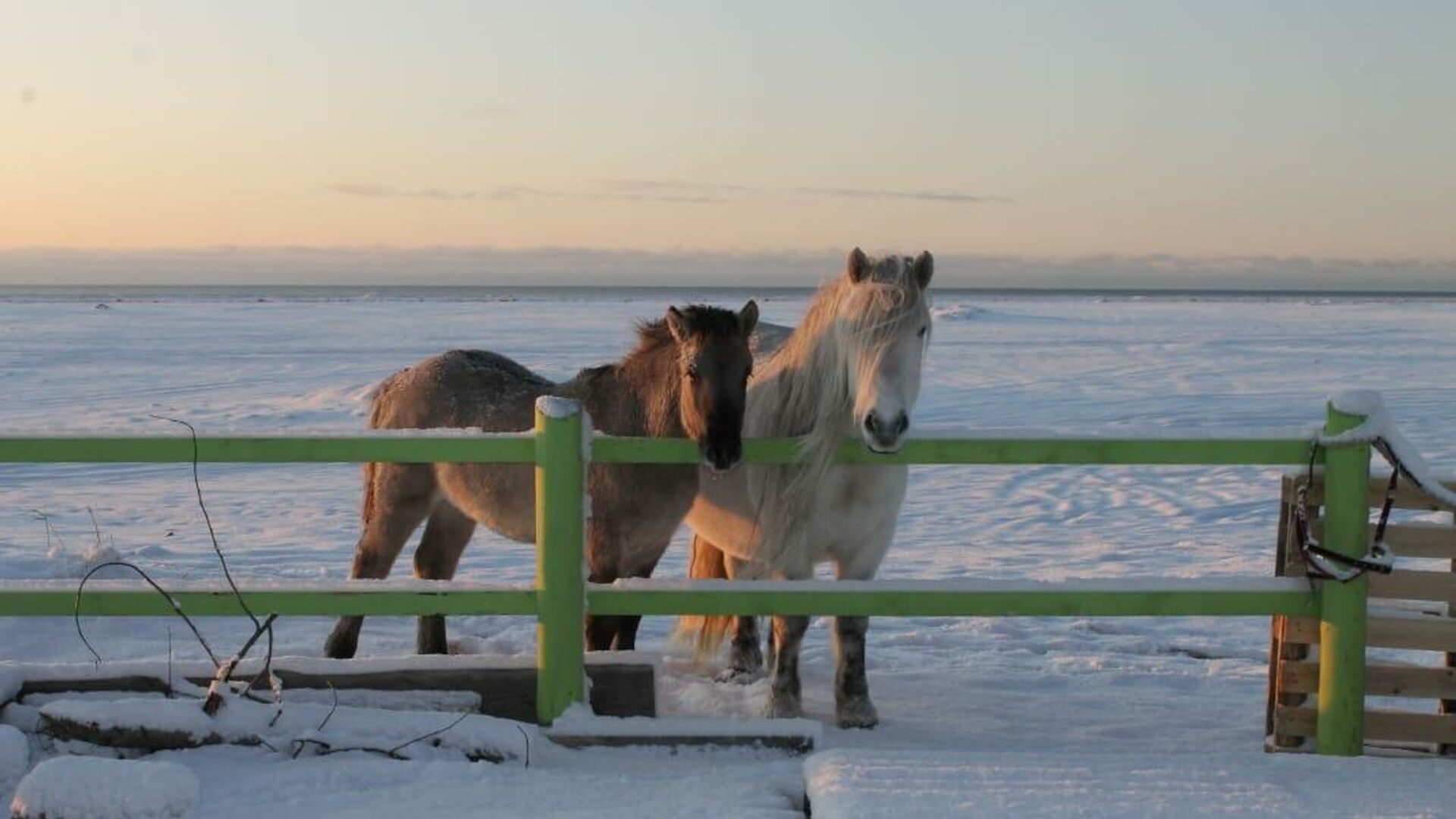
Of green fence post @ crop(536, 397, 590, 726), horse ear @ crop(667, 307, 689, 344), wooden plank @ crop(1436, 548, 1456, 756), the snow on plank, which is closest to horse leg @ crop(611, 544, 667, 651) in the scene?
horse ear @ crop(667, 307, 689, 344)

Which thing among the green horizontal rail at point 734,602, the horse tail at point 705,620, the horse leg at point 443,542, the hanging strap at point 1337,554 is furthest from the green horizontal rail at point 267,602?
the hanging strap at point 1337,554

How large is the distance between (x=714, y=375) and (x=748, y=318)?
41 cm

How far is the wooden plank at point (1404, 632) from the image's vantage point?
4414 mm

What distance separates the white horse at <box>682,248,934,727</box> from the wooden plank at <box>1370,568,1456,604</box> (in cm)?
169

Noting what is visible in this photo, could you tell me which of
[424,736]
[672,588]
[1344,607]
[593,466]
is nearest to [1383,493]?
[1344,607]

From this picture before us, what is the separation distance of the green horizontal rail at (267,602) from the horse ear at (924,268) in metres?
1.79

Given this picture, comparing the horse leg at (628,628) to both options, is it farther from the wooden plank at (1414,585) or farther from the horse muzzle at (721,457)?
the wooden plank at (1414,585)

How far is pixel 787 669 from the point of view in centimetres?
511

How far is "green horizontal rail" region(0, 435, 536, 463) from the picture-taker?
4.23 m

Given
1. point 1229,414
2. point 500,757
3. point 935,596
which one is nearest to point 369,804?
point 500,757

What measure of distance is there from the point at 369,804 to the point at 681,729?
1036 mm

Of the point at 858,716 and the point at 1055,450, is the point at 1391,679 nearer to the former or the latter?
the point at 1055,450

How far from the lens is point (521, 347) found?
1141 inches

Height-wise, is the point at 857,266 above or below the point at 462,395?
above
